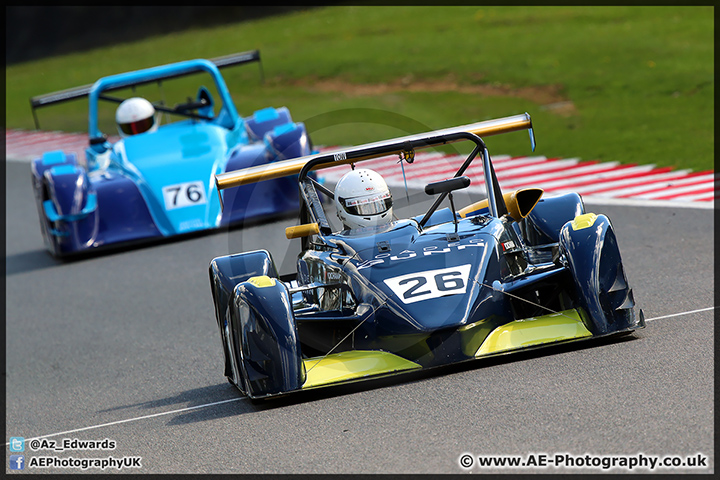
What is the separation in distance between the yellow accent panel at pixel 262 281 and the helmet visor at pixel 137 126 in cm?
872

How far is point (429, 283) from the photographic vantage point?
252 inches

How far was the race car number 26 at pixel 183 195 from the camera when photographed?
13359 mm

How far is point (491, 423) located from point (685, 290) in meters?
3.24

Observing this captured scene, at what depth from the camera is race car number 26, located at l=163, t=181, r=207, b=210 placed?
43.8 ft

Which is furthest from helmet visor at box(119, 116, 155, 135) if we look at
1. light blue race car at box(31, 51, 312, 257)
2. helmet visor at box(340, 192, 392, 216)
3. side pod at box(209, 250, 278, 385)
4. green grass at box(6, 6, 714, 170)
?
helmet visor at box(340, 192, 392, 216)

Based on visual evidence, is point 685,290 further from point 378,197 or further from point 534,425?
point 534,425

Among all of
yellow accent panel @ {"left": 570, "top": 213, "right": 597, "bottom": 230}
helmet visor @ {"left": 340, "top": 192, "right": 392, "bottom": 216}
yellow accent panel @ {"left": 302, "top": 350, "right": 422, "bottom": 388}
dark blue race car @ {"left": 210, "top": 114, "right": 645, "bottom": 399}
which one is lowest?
yellow accent panel @ {"left": 302, "top": 350, "right": 422, "bottom": 388}

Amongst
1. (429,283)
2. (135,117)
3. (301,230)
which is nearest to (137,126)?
(135,117)

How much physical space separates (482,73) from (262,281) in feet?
59.8

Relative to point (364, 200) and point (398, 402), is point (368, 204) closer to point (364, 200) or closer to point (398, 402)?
point (364, 200)

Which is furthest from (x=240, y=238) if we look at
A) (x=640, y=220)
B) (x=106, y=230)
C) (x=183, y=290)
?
(x=640, y=220)

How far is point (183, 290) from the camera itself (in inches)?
443

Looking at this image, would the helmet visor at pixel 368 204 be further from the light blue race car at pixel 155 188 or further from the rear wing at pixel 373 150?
the light blue race car at pixel 155 188

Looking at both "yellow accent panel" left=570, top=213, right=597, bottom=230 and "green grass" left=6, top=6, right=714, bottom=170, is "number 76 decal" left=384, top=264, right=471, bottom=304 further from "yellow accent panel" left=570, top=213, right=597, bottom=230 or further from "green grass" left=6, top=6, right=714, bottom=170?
"green grass" left=6, top=6, right=714, bottom=170
